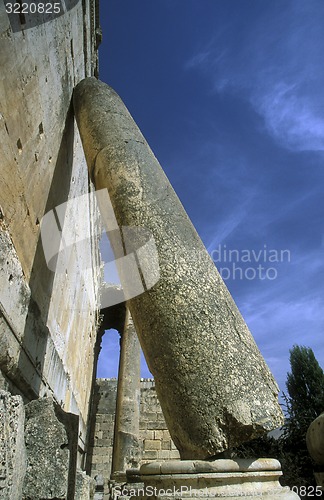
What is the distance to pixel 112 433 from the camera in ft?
45.9

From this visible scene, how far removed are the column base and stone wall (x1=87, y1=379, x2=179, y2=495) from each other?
38.0 ft

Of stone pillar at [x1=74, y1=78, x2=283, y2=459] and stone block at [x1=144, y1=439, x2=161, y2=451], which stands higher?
stone pillar at [x1=74, y1=78, x2=283, y2=459]

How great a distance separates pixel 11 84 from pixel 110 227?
1.42 m

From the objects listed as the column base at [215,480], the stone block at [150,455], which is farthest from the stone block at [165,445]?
the column base at [215,480]

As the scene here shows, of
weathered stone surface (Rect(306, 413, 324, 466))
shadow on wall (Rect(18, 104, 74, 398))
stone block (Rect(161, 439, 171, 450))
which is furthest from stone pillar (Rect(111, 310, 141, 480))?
shadow on wall (Rect(18, 104, 74, 398))

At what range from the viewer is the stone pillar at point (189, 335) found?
7.61 ft

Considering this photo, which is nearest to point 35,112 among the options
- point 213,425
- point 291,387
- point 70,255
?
point 70,255

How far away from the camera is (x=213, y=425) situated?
2.30 m

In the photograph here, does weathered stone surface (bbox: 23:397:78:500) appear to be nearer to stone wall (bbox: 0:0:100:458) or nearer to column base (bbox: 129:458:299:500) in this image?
stone wall (bbox: 0:0:100:458)

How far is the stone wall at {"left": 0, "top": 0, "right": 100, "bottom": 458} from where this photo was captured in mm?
2771

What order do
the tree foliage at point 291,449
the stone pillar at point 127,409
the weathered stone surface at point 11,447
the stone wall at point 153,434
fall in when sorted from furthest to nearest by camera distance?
the stone wall at point 153,434 → the stone pillar at point 127,409 → the tree foliage at point 291,449 → the weathered stone surface at point 11,447

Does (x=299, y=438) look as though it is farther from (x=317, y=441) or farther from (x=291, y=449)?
(x=317, y=441)

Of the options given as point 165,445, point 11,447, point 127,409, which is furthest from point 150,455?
point 11,447

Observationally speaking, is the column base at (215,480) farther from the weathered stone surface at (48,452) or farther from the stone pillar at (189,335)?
the weathered stone surface at (48,452)
